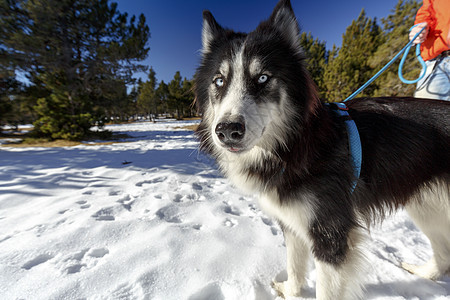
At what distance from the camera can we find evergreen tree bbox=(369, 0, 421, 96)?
6.53m

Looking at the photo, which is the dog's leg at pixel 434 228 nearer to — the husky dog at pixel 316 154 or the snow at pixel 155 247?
the husky dog at pixel 316 154

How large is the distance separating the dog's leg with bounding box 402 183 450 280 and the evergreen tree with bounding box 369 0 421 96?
6644 mm

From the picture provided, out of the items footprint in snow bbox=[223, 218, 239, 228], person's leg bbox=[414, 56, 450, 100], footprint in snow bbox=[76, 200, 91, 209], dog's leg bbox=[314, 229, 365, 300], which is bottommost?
footprint in snow bbox=[76, 200, 91, 209]

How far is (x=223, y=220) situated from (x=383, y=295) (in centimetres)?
182

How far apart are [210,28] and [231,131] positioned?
1.49 metres

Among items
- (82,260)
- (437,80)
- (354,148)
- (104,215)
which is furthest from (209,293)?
(437,80)

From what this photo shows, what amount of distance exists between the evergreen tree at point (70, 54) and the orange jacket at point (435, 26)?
13585 mm

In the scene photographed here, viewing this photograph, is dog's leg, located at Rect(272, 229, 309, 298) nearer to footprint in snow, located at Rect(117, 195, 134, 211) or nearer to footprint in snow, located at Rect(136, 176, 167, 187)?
footprint in snow, located at Rect(117, 195, 134, 211)

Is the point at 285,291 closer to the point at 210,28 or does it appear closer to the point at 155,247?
the point at 155,247

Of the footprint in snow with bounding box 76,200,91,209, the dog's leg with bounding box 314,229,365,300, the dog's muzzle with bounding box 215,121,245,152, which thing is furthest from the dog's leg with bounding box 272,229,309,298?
the footprint in snow with bounding box 76,200,91,209

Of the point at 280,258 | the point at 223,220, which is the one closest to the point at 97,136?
the point at 223,220

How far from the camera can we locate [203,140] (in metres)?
2.01

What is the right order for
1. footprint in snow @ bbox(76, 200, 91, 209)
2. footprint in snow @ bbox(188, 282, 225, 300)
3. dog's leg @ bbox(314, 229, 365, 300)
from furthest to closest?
footprint in snow @ bbox(76, 200, 91, 209) → footprint in snow @ bbox(188, 282, 225, 300) → dog's leg @ bbox(314, 229, 365, 300)

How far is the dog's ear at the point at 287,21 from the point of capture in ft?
5.89
